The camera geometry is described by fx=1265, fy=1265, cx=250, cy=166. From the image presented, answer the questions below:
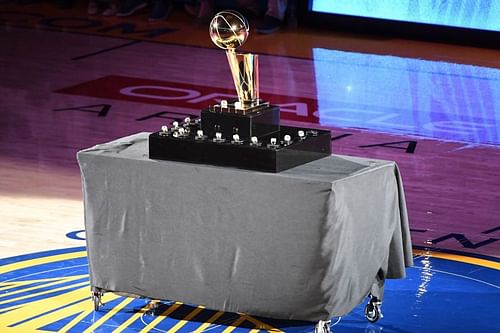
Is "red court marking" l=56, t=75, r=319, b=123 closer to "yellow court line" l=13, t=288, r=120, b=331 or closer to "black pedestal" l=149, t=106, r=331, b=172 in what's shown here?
"yellow court line" l=13, t=288, r=120, b=331

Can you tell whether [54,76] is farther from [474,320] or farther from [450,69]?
[474,320]

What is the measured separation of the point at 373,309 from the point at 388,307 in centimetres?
19

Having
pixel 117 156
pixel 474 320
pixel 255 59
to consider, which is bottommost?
pixel 474 320

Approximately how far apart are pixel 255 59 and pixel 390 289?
44.0 inches

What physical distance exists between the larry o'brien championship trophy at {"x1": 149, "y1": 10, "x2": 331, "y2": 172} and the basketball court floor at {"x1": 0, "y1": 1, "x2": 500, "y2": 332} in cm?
63

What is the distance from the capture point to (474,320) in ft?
15.2

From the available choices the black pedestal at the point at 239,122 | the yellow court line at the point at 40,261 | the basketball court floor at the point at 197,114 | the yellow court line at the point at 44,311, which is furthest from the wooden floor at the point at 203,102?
the black pedestal at the point at 239,122

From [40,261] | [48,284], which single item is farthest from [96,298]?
[40,261]

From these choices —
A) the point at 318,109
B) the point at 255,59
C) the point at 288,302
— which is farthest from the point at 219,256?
the point at 318,109

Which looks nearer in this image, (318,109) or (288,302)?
(288,302)

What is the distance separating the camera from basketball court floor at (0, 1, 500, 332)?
4.68 meters

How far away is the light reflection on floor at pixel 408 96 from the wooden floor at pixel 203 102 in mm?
14

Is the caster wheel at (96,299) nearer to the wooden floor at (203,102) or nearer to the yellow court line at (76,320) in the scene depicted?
the yellow court line at (76,320)

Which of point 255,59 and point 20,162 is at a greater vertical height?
point 255,59
